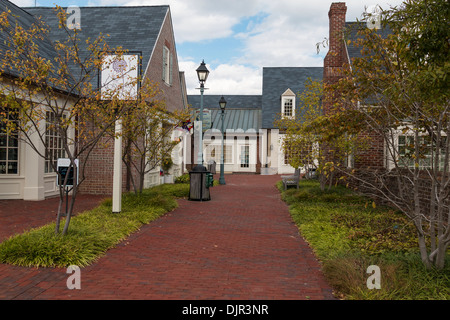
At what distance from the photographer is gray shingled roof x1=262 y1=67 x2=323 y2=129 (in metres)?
30.7

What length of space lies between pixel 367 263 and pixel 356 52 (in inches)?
463

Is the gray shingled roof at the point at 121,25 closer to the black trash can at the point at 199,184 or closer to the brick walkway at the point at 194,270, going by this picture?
the black trash can at the point at 199,184

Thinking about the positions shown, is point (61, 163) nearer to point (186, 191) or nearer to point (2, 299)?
point (2, 299)

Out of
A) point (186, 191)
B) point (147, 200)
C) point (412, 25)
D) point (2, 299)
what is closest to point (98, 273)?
point (2, 299)

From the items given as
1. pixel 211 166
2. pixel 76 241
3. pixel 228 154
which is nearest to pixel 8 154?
pixel 76 241

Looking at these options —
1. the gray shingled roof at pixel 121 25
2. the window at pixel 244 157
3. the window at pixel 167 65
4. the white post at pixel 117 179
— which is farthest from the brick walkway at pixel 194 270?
the window at pixel 244 157

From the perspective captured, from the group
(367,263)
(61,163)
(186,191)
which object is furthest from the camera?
(186,191)

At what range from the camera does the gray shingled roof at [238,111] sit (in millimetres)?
31672

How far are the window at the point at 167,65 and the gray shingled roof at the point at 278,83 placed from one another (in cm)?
1331

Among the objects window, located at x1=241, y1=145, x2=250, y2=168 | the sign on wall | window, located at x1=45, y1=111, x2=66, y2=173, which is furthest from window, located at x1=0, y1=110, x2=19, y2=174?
window, located at x1=241, y1=145, x2=250, y2=168

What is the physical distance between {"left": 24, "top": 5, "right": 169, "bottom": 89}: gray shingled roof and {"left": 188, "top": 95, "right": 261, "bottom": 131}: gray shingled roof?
15.0m

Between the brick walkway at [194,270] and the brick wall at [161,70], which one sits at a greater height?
the brick wall at [161,70]

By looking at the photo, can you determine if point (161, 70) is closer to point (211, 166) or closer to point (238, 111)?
point (211, 166)

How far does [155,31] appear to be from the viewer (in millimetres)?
15938
